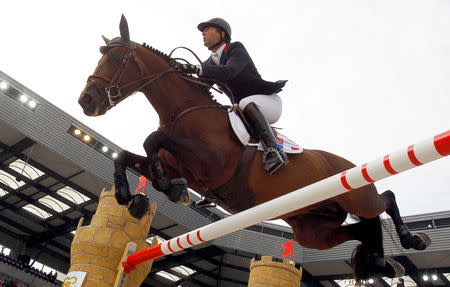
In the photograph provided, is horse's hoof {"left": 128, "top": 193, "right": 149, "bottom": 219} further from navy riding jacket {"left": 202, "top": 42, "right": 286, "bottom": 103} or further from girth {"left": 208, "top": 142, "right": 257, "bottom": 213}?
navy riding jacket {"left": 202, "top": 42, "right": 286, "bottom": 103}

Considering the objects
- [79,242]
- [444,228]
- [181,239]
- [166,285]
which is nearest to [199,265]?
[166,285]

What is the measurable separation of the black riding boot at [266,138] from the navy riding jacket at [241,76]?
0.24 metres

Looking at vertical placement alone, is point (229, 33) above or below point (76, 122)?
below

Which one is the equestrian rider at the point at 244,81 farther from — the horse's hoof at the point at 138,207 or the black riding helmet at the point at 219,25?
the horse's hoof at the point at 138,207

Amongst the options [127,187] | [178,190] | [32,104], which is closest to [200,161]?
[178,190]

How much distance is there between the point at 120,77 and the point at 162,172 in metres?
0.75

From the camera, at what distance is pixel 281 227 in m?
18.6

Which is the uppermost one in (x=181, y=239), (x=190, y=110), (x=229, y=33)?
(x=229, y=33)

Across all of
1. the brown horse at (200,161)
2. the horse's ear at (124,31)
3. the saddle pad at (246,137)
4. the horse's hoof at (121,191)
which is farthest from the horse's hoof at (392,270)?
the horse's ear at (124,31)

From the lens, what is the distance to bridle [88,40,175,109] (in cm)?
296

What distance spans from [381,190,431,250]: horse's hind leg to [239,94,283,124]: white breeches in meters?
1.12

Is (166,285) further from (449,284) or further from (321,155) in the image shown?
(321,155)

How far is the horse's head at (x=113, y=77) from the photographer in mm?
2896

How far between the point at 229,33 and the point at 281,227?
16036mm
